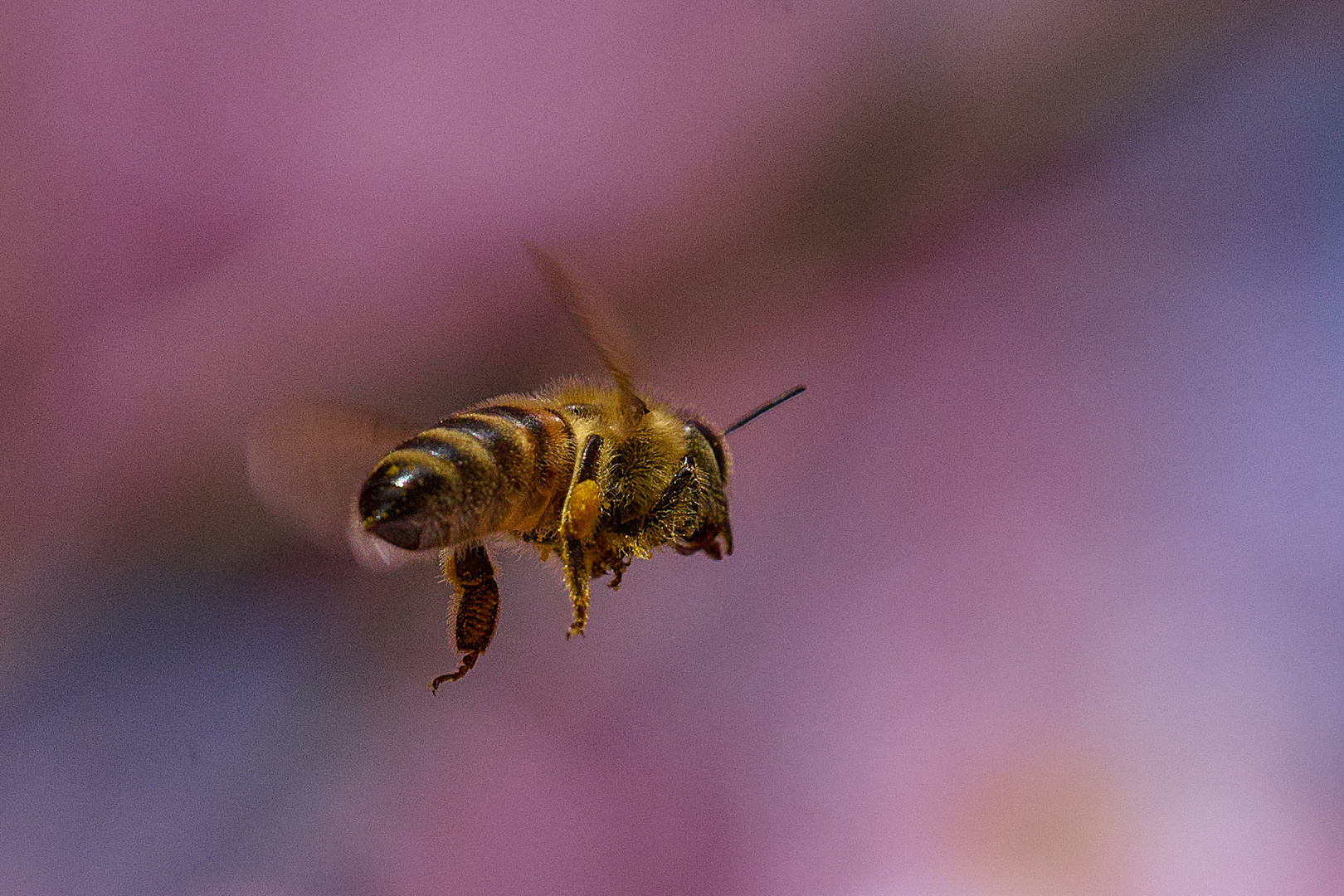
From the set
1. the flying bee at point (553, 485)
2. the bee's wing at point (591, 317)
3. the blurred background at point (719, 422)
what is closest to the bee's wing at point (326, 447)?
the flying bee at point (553, 485)

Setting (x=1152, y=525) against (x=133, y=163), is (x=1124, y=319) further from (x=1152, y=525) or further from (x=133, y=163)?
(x=133, y=163)

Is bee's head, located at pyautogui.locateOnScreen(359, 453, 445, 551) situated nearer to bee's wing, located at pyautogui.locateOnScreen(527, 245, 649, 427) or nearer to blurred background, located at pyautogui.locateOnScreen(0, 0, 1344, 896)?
bee's wing, located at pyautogui.locateOnScreen(527, 245, 649, 427)

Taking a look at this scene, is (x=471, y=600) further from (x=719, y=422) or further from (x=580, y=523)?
(x=719, y=422)

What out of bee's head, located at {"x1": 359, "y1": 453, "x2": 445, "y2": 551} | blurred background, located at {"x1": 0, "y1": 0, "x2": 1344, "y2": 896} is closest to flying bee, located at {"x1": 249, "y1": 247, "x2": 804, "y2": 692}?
bee's head, located at {"x1": 359, "y1": 453, "x2": 445, "y2": 551}

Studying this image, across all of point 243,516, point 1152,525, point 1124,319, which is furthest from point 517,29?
point 1152,525

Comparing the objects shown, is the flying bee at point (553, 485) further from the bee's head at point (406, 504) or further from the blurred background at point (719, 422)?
the blurred background at point (719, 422)

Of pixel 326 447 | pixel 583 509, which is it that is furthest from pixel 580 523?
pixel 326 447
